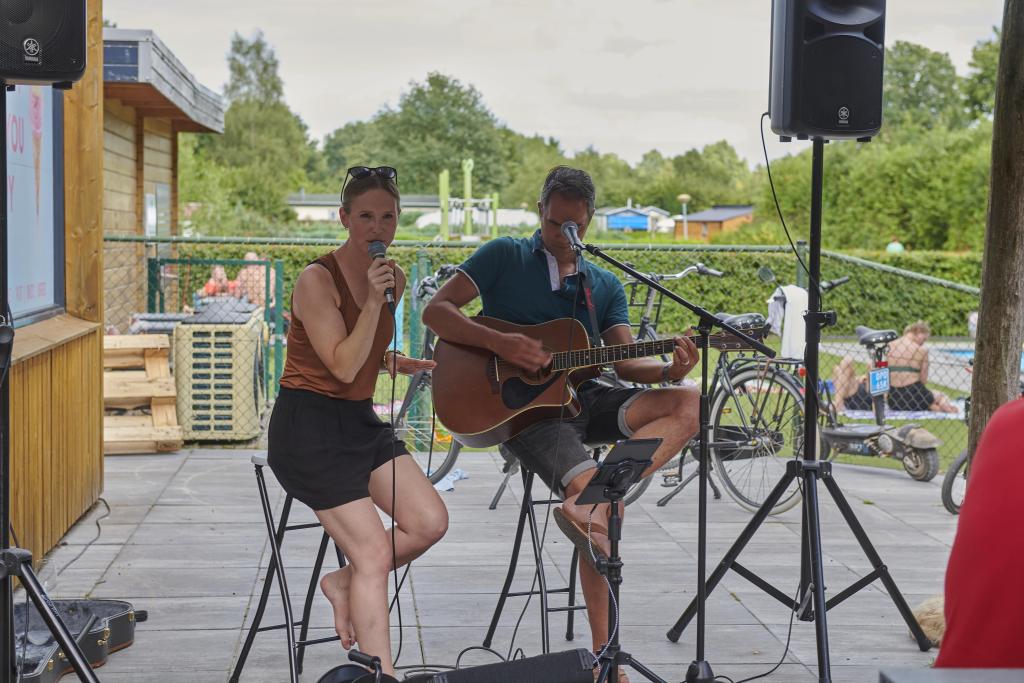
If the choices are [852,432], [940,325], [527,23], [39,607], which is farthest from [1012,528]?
[527,23]

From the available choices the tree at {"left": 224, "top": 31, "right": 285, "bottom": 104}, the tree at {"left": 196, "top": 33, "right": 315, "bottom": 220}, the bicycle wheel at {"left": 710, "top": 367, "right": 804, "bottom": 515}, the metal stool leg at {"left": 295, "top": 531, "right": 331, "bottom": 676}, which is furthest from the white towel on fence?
the tree at {"left": 224, "top": 31, "right": 285, "bottom": 104}

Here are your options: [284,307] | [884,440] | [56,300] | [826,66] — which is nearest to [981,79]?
[284,307]

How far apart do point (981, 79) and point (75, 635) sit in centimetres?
3962

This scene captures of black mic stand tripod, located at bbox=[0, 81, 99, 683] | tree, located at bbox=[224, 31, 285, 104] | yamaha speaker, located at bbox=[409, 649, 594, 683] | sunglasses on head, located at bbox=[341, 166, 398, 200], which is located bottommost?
yamaha speaker, located at bbox=[409, 649, 594, 683]

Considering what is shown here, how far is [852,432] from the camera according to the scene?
7.75 m

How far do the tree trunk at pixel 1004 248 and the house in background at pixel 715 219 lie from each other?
5029 cm

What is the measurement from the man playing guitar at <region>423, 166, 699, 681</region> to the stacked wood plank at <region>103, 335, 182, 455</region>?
4.41 metres

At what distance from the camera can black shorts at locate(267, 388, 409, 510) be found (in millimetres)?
3455

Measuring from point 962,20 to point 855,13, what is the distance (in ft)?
226

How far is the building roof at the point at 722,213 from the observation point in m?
56.2

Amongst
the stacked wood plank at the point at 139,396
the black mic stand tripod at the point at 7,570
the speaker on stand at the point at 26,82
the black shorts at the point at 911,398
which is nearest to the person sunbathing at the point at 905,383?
the black shorts at the point at 911,398

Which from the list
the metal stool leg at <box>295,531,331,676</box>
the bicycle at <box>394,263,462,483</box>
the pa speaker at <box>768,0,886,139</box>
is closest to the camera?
the metal stool leg at <box>295,531,331,676</box>

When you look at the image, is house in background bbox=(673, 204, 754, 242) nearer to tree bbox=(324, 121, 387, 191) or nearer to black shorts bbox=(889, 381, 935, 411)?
tree bbox=(324, 121, 387, 191)

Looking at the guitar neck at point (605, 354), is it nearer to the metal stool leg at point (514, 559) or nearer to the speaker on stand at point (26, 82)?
the metal stool leg at point (514, 559)
